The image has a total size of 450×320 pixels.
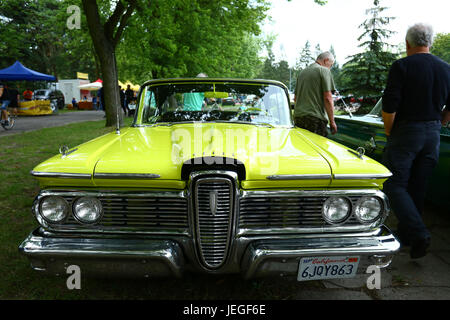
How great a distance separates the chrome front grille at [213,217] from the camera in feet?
6.42

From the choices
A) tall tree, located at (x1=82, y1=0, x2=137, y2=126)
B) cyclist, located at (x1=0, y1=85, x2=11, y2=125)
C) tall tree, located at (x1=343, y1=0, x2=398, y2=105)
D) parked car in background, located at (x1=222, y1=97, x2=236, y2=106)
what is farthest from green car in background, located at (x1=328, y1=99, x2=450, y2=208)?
cyclist, located at (x1=0, y1=85, x2=11, y2=125)

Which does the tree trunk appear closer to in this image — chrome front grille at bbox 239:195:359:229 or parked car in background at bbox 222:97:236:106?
parked car in background at bbox 222:97:236:106

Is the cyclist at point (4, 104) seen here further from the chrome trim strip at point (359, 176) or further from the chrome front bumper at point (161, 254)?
the chrome trim strip at point (359, 176)

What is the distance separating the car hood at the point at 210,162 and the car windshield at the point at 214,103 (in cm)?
88

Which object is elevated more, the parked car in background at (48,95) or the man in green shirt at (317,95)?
the parked car in background at (48,95)

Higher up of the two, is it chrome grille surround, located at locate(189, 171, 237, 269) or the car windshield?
the car windshield

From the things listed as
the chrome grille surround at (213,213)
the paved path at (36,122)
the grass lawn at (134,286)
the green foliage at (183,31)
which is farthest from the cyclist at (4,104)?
the chrome grille surround at (213,213)

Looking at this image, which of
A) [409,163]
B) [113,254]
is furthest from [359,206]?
[113,254]

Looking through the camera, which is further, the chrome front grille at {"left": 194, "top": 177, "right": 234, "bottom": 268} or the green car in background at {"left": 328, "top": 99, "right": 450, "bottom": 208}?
the green car in background at {"left": 328, "top": 99, "right": 450, "bottom": 208}

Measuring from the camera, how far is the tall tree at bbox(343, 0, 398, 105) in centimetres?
1222

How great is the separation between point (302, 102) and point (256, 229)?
10.2 ft
